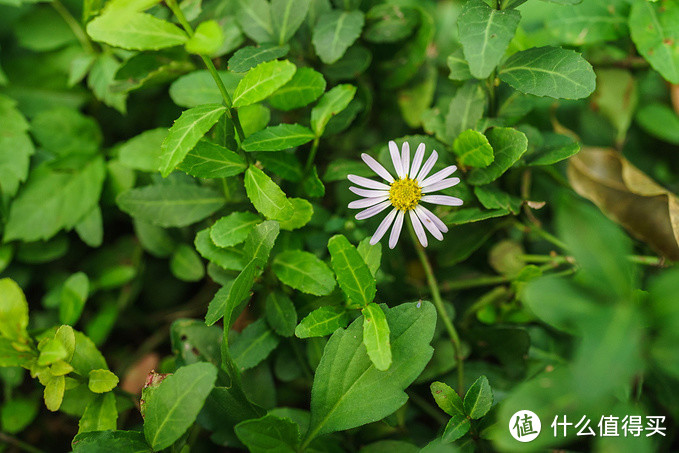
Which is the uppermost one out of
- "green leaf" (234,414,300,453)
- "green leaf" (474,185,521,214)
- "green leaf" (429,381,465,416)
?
"green leaf" (474,185,521,214)

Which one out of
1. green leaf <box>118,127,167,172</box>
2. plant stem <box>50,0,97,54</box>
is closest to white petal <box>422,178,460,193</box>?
green leaf <box>118,127,167,172</box>

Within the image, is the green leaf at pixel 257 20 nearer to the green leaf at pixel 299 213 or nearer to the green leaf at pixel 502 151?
the green leaf at pixel 299 213

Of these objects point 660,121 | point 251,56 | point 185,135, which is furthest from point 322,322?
point 660,121

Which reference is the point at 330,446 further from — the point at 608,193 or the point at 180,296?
the point at 608,193

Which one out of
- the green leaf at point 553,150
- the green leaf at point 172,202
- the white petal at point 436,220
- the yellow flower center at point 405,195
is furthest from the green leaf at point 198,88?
the green leaf at point 553,150

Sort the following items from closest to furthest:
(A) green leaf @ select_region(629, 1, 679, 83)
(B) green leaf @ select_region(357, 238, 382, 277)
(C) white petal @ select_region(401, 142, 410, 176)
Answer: (B) green leaf @ select_region(357, 238, 382, 277) < (C) white petal @ select_region(401, 142, 410, 176) < (A) green leaf @ select_region(629, 1, 679, 83)

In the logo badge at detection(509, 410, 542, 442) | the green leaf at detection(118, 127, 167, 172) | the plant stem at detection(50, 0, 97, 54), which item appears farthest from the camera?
the plant stem at detection(50, 0, 97, 54)

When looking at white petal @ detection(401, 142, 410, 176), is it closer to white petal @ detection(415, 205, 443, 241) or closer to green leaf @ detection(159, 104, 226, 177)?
white petal @ detection(415, 205, 443, 241)
